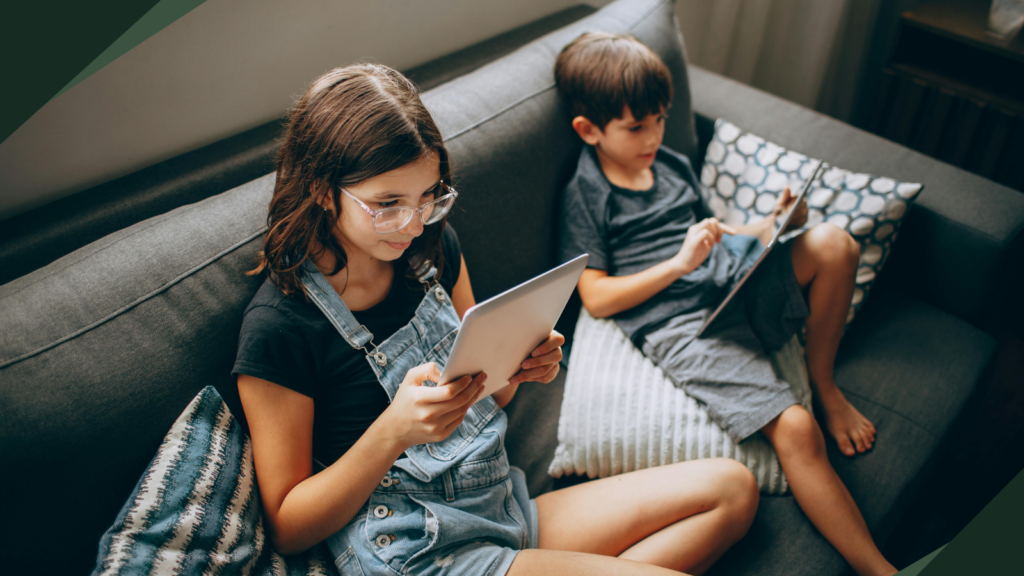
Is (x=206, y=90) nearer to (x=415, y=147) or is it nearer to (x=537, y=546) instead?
(x=415, y=147)

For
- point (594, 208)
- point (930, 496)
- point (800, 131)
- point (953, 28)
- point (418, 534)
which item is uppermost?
point (953, 28)

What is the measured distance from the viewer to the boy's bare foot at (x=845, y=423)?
1.14m

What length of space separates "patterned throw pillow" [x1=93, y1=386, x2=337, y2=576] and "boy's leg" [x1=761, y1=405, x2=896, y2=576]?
81 cm

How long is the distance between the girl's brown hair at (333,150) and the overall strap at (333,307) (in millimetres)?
13

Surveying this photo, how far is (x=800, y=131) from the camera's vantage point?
1.51 metres

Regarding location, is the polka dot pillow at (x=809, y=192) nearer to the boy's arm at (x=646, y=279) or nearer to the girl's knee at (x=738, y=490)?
the boy's arm at (x=646, y=279)

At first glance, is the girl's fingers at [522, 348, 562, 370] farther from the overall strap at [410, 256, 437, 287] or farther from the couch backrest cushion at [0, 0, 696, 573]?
the couch backrest cushion at [0, 0, 696, 573]

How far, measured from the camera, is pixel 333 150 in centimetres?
72

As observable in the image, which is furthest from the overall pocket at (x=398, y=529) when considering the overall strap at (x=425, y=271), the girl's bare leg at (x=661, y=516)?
the overall strap at (x=425, y=271)

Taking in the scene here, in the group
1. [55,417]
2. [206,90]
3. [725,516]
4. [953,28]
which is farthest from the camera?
[953,28]

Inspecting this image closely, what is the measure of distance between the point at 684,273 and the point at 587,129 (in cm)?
38

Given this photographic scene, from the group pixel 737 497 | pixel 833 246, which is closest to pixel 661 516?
pixel 737 497

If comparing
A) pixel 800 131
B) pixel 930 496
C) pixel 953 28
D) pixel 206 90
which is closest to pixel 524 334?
pixel 206 90

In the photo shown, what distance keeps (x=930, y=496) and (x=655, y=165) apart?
41.1 inches
